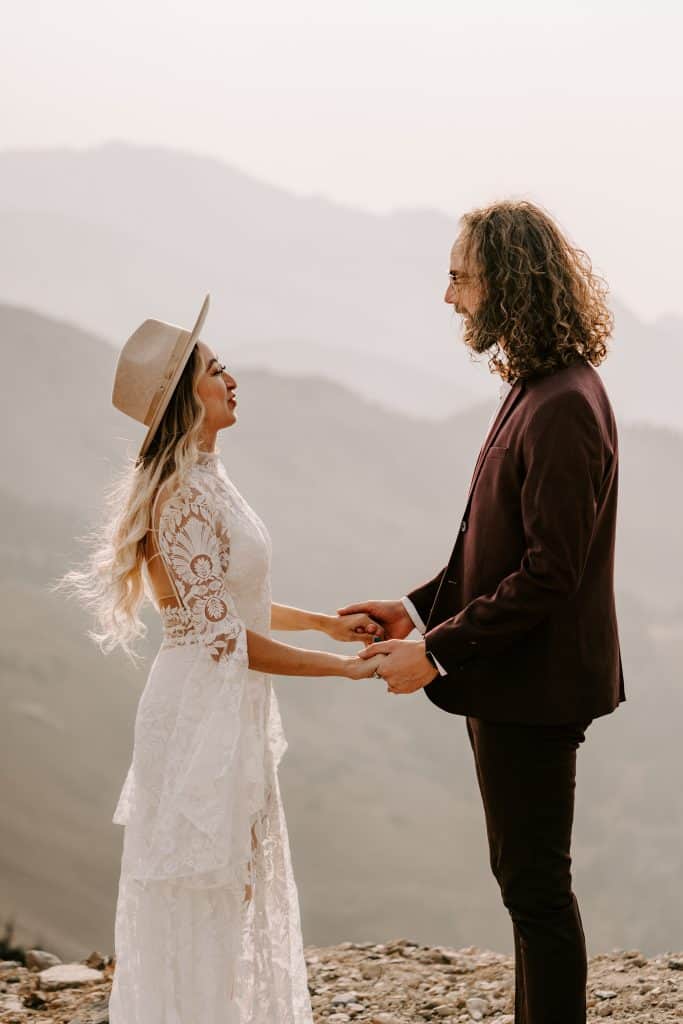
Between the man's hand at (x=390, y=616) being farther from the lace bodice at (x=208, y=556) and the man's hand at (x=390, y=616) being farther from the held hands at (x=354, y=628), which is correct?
the lace bodice at (x=208, y=556)

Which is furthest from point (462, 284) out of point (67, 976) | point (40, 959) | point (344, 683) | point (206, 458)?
point (344, 683)

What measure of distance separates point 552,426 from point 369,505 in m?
23.4

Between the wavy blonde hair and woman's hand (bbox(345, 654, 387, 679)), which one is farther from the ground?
the wavy blonde hair

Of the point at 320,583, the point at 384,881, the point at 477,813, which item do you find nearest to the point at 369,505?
the point at 320,583

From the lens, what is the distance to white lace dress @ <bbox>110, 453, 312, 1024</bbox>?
263 cm

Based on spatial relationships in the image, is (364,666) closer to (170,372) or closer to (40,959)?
(170,372)

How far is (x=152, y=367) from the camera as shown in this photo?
9.00 ft

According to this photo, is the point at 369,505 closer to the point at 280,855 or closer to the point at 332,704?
the point at 332,704

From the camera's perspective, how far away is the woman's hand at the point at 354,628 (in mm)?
3227

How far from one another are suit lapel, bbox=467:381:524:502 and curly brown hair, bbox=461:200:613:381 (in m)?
0.03

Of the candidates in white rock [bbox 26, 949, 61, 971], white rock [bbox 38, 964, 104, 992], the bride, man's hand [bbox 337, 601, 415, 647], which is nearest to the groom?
the bride

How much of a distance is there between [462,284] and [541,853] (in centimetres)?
134

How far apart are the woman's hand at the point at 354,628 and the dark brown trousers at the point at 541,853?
71 cm

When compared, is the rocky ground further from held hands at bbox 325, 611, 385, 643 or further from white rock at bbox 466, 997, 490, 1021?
held hands at bbox 325, 611, 385, 643
